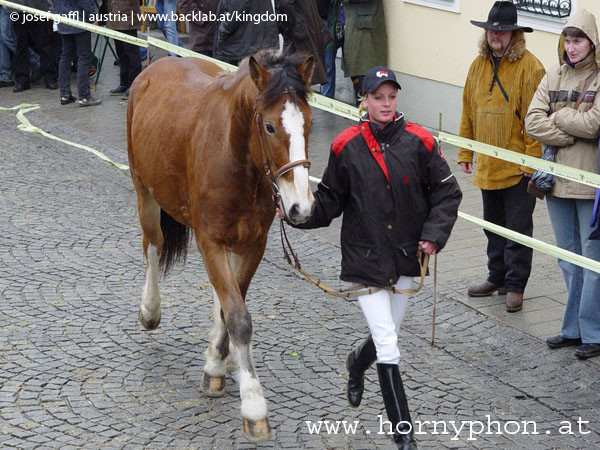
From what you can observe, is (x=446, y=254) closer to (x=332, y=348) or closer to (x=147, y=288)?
(x=332, y=348)

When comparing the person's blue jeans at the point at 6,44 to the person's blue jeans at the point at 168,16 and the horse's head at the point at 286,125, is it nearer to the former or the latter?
the person's blue jeans at the point at 168,16

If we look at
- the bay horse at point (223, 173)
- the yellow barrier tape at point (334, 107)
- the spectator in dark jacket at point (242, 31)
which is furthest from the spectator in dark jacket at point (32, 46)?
the bay horse at point (223, 173)

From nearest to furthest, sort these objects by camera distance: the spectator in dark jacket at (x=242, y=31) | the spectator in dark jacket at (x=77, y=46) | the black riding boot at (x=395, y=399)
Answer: the black riding boot at (x=395, y=399), the spectator in dark jacket at (x=242, y=31), the spectator in dark jacket at (x=77, y=46)

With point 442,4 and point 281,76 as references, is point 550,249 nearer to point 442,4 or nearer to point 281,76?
point 281,76

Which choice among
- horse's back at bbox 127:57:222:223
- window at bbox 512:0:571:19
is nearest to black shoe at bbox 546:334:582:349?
horse's back at bbox 127:57:222:223

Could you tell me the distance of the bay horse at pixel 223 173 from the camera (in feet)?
16.6

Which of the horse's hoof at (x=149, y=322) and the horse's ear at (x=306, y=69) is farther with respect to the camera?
the horse's hoof at (x=149, y=322)

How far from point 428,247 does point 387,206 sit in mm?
297

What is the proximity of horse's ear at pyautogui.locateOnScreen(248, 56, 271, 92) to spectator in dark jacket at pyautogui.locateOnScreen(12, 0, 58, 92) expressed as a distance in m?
Answer: 11.3

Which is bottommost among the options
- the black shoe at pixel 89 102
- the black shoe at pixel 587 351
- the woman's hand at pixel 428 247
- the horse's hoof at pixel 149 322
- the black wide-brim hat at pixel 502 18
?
the horse's hoof at pixel 149 322

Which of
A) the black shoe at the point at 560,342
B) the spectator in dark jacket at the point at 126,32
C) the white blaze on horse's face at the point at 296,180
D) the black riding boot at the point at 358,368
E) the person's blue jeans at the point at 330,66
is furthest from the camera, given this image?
the spectator in dark jacket at the point at 126,32

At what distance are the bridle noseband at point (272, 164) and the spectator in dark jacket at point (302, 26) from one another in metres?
7.06

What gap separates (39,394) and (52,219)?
3917 mm

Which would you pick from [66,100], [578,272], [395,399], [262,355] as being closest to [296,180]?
[395,399]
